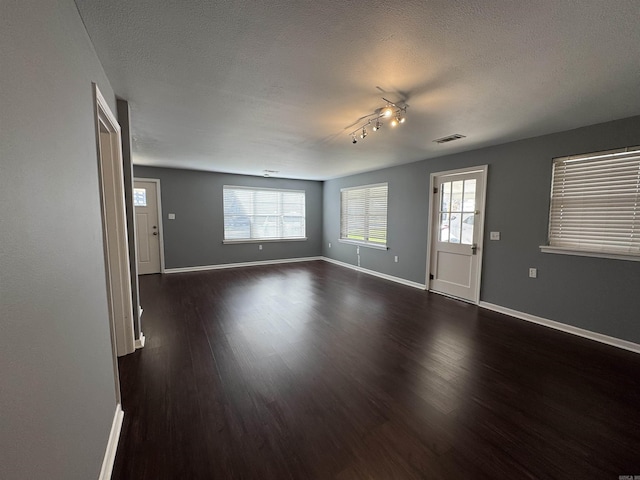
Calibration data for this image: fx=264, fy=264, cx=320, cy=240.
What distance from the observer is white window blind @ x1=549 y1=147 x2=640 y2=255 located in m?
2.71

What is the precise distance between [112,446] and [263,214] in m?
5.82

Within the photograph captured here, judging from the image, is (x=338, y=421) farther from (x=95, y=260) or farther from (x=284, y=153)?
(x=284, y=153)

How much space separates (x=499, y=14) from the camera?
136 cm

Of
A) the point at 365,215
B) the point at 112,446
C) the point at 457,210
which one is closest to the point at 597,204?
the point at 457,210

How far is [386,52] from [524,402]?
263cm

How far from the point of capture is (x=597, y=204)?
2.93 m

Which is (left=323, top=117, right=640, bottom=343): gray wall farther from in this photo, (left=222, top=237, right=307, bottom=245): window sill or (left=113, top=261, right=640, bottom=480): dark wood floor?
(left=222, top=237, right=307, bottom=245): window sill

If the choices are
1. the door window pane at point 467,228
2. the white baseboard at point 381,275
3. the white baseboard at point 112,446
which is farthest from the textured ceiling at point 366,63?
the white baseboard at point 381,275

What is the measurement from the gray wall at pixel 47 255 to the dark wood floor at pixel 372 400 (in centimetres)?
61

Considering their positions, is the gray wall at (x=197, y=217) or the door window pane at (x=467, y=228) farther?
the gray wall at (x=197, y=217)

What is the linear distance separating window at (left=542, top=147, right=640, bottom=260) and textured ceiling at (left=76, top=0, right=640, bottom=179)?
1.54ft

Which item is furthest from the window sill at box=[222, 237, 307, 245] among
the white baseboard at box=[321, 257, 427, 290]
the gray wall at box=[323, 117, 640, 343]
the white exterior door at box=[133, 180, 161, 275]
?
the gray wall at box=[323, 117, 640, 343]

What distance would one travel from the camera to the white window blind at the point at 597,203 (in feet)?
8.88

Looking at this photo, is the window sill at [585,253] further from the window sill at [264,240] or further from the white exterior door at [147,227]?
the white exterior door at [147,227]
